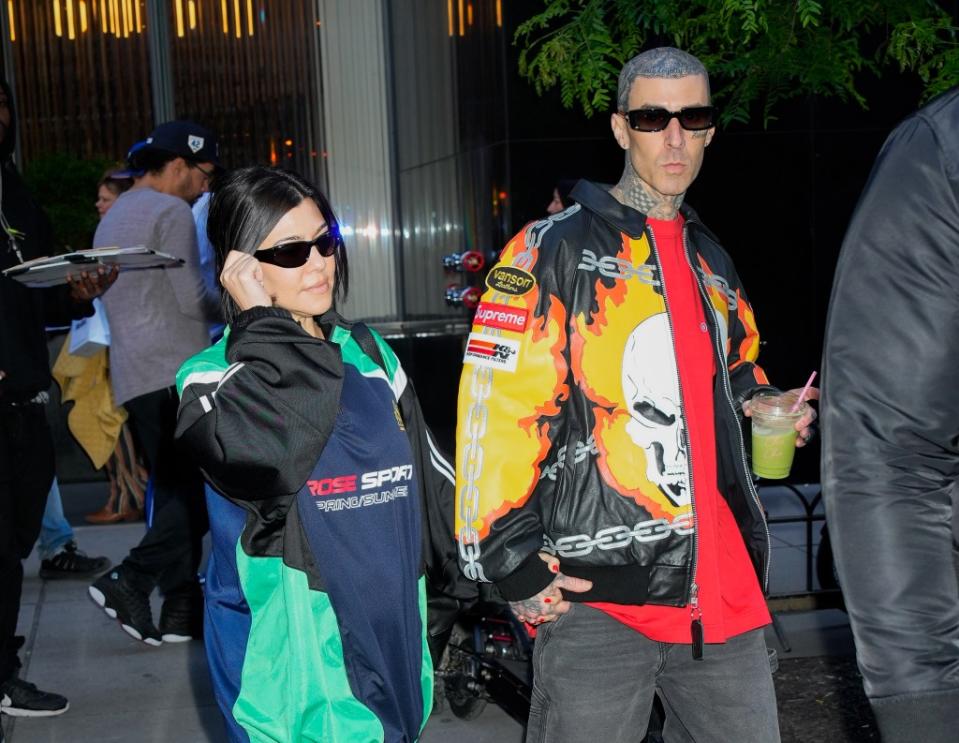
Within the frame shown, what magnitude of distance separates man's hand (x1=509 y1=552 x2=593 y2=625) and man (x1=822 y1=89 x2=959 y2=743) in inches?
55.5

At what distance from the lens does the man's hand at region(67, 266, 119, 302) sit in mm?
5595

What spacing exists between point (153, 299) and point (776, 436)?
4.16m

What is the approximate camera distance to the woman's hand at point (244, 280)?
2.98m

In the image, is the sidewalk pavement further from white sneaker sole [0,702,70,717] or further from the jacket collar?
the jacket collar

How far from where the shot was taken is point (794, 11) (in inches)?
201

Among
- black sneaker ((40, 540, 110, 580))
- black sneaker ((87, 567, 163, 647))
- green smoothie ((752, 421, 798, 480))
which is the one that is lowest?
black sneaker ((40, 540, 110, 580))

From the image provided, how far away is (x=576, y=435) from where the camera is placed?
3.18 metres

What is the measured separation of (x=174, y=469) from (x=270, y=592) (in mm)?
3807

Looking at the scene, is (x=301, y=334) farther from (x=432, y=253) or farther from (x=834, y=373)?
(x=432, y=253)

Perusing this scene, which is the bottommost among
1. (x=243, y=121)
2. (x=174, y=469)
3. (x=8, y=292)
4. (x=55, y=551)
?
(x=55, y=551)

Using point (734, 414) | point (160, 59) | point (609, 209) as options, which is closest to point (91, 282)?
point (609, 209)

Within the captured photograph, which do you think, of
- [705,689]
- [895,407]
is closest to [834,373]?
[895,407]

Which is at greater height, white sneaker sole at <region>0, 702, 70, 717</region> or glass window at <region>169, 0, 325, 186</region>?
glass window at <region>169, 0, 325, 186</region>

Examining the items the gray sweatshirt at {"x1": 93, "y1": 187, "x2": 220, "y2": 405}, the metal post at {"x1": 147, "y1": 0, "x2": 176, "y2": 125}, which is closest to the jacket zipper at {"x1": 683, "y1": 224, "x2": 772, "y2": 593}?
the gray sweatshirt at {"x1": 93, "y1": 187, "x2": 220, "y2": 405}
